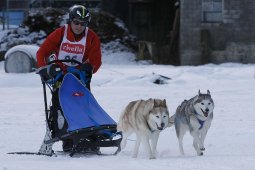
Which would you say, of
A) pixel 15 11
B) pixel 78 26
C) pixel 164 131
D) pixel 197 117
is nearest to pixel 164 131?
pixel 164 131

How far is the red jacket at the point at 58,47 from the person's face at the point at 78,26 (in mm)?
73

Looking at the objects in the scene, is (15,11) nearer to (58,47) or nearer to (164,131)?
(164,131)

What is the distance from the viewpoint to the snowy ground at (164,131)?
654cm

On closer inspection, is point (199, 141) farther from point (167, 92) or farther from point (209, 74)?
point (209, 74)

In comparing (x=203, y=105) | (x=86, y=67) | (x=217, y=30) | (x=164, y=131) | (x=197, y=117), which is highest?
(x=86, y=67)

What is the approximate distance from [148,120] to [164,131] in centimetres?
275

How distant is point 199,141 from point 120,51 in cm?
2079

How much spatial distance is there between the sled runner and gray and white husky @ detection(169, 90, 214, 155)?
72cm

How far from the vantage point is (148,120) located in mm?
7117

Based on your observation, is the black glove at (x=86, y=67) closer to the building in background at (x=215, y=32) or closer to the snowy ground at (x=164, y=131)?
the snowy ground at (x=164, y=131)

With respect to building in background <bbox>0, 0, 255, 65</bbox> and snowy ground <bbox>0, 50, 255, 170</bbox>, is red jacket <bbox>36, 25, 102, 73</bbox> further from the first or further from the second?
building in background <bbox>0, 0, 255, 65</bbox>

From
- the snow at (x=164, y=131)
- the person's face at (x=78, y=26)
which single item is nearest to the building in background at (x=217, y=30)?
the snow at (x=164, y=131)

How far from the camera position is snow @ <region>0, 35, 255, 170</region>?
21.5 ft

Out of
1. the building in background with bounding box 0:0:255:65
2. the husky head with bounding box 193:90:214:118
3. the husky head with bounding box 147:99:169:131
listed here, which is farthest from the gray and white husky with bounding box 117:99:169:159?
the building in background with bounding box 0:0:255:65
